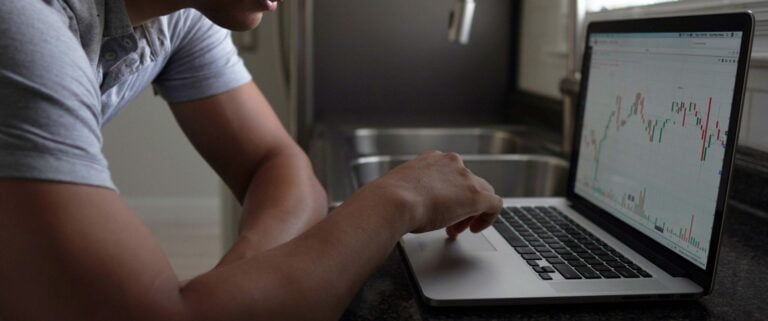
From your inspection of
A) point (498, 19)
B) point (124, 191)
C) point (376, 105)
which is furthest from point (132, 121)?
point (498, 19)

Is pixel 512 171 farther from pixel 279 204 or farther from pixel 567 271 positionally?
pixel 567 271

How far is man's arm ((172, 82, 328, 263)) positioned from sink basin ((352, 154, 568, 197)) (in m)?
0.32

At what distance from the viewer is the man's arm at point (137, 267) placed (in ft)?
1.71

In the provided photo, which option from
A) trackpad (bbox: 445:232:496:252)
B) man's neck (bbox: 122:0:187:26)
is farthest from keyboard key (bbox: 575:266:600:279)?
man's neck (bbox: 122:0:187:26)

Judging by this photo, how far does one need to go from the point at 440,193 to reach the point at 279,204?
0.92 feet

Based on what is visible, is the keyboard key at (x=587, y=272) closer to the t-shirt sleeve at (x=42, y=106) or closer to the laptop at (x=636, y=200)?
the laptop at (x=636, y=200)

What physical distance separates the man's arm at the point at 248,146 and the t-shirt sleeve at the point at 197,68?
15 millimetres

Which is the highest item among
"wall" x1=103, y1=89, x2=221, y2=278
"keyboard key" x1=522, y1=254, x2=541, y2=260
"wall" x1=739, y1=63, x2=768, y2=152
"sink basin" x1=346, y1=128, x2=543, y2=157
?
"wall" x1=739, y1=63, x2=768, y2=152

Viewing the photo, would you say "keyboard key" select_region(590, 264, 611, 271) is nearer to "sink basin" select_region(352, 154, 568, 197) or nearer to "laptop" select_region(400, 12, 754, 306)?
"laptop" select_region(400, 12, 754, 306)

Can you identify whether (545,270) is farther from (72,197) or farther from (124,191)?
(124,191)

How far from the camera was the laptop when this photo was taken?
2.01ft

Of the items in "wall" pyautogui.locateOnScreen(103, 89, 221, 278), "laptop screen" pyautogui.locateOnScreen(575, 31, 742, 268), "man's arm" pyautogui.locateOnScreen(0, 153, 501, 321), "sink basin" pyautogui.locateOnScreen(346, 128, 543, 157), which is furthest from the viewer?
"wall" pyautogui.locateOnScreen(103, 89, 221, 278)

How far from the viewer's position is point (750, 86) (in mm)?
1004

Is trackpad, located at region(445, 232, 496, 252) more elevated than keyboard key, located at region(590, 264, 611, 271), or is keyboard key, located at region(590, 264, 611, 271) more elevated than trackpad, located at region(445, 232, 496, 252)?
keyboard key, located at region(590, 264, 611, 271)
